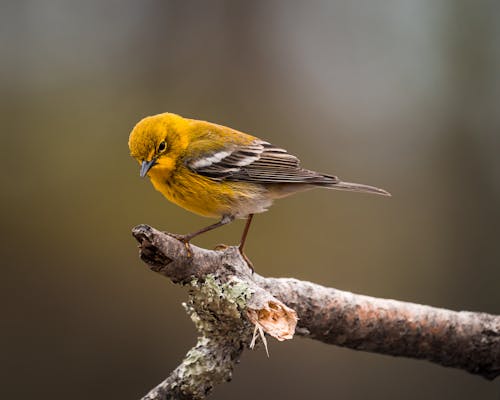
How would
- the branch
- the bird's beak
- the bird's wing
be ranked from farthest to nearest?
the bird's wing → the bird's beak → the branch

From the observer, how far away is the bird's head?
400cm

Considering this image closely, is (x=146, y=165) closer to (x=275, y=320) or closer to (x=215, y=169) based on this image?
(x=215, y=169)

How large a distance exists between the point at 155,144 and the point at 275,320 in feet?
5.13

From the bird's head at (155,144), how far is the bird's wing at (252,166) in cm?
14

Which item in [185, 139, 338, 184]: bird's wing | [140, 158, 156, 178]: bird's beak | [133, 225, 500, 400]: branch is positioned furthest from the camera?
[185, 139, 338, 184]: bird's wing

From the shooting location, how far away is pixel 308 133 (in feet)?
21.6

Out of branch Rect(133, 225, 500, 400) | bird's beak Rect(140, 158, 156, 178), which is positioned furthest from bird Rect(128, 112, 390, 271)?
branch Rect(133, 225, 500, 400)

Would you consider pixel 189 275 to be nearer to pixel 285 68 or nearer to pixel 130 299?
pixel 130 299

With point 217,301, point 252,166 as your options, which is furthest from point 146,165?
point 217,301

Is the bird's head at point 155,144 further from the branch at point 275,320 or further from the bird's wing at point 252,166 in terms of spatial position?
the branch at point 275,320

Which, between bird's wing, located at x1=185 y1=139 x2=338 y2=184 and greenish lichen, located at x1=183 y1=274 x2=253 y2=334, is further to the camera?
bird's wing, located at x1=185 y1=139 x2=338 y2=184

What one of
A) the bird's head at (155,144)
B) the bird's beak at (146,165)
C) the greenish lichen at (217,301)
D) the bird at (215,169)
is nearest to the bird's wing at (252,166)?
the bird at (215,169)

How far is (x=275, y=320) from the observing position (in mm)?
2980

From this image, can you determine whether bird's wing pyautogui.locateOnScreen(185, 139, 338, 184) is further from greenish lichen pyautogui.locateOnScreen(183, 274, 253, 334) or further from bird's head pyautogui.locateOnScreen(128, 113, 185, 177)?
greenish lichen pyautogui.locateOnScreen(183, 274, 253, 334)
